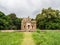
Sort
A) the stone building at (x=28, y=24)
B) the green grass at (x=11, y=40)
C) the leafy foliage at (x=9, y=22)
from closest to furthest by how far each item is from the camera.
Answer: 1. the green grass at (x=11, y=40)
2. the leafy foliage at (x=9, y=22)
3. the stone building at (x=28, y=24)

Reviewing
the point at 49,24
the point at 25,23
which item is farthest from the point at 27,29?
the point at 49,24

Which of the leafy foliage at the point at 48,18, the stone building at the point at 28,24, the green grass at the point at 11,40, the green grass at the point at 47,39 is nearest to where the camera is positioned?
the green grass at the point at 47,39

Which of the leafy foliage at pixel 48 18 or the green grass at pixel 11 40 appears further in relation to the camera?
the leafy foliage at pixel 48 18

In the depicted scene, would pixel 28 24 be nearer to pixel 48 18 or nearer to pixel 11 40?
pixel 48 18

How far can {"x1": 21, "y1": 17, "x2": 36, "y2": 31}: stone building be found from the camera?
54.4m

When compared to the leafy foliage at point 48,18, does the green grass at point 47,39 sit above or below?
below

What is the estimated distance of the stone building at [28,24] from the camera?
2142 inches

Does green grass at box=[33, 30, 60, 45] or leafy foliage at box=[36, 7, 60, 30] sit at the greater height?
leafy foliage at box=[36, 7, 60, 30]

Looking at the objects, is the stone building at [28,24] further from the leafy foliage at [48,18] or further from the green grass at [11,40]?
the green grass at [11,40]

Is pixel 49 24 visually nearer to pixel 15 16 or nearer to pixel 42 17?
pixel 42 17

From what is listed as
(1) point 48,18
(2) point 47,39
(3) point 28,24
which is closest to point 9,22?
(3) point 28,24

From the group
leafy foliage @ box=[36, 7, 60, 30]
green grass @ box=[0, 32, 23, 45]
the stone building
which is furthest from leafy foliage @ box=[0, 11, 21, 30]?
green grass @ box=[0, 32, 23, 45]

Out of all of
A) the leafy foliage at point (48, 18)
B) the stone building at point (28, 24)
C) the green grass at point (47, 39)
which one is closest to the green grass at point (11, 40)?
the green grass at point (47, 39)

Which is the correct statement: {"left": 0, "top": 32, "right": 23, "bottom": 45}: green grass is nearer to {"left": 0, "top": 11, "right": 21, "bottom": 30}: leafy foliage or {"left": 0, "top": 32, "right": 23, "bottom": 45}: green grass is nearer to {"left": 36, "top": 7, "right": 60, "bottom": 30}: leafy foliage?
{"left": 0, "top": 11, "right": 21, "bottom": 30}: leafy foliage
